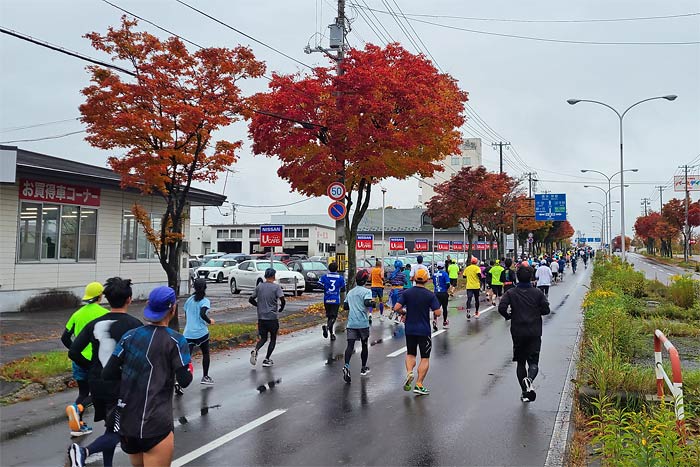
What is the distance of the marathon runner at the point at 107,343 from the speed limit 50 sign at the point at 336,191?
13.5 meters

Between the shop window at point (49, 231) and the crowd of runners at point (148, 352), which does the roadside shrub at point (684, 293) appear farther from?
the shop window at point (49, 231)

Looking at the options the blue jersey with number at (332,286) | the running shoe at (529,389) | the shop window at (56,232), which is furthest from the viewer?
the shop window at (56,232)

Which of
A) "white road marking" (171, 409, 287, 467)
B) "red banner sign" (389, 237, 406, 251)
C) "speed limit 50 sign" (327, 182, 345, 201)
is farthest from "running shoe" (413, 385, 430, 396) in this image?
"red banner sign" (389, 237, 406, 251)

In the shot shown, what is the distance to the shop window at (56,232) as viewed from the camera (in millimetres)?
17641

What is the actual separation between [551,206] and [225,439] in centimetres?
4784

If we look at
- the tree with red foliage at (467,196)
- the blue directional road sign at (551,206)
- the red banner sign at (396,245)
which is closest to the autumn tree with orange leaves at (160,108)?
the red banner sign at (396,245)

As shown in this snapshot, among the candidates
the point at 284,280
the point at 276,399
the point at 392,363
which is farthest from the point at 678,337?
the point at 284,280

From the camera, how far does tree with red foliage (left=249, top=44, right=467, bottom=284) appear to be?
18.6 metres

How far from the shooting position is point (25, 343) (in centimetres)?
1191

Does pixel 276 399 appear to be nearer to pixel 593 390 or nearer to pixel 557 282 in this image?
pixel 593 390

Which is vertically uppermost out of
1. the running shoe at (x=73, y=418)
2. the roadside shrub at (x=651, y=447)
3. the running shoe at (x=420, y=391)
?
the roadside shrub at (x=651, y=447)

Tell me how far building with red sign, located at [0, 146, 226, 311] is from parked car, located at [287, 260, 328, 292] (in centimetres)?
851

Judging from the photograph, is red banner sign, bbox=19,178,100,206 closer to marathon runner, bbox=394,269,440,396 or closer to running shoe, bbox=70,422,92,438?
running shoe, bbox=70,422,92,438

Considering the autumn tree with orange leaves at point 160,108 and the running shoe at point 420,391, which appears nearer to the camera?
the running shoe at point 420,391
